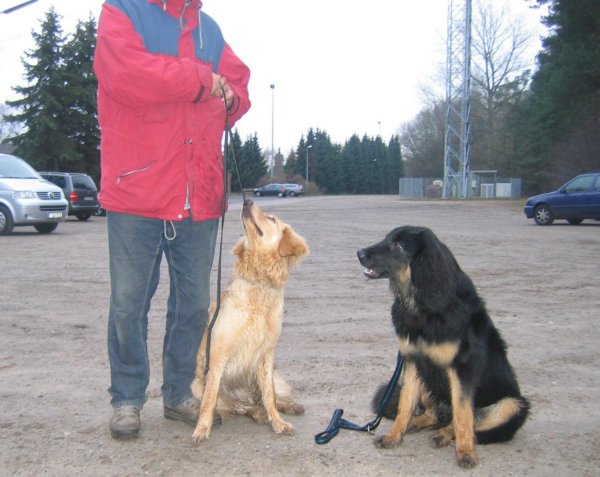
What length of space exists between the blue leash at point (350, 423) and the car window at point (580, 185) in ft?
61.8

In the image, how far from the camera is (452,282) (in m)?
3.50

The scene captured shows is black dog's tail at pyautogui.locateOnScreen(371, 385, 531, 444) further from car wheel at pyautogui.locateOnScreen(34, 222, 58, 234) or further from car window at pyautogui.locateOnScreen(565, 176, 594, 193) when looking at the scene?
car window at pyautogui.locateOnScreen(565, 176, 594, 193)

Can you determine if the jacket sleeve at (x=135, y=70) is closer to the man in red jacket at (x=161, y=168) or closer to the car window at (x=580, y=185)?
the man in red jacket at (x=161, y=168)

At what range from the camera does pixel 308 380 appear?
4.77 meters

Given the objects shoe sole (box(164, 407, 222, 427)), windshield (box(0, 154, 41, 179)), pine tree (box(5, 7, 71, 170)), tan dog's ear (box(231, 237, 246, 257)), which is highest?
pine tree (box(5, 7, 71, 170))

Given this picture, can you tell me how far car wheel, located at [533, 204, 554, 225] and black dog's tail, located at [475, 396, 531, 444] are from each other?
747 inches

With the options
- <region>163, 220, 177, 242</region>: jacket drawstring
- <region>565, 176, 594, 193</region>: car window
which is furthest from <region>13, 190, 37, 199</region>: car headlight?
<region>565, 176, 594, 193</region>: car window

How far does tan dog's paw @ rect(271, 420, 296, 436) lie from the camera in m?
3.75

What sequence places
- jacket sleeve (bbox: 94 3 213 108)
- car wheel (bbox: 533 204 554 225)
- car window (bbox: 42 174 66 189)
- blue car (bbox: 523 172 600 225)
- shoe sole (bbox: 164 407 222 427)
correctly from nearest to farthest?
jacket sleeve (bbox: 94 3 213 108) → shoe sole (bbox: 164 407 222 427) → blue car (bbox: 523 172 600 225) → car wheel (bbox: 533 204 554 225) → car window (bbox: 42 174 66 189)

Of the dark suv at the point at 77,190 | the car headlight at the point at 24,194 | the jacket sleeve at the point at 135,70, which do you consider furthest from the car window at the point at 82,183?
the jacket sleeve at the point at 135,70

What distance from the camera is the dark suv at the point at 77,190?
21594 millimetres

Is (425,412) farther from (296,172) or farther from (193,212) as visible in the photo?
(296,172)

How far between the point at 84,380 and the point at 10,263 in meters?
7.29

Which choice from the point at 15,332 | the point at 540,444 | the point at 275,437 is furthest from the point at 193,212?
the point at 15,332
